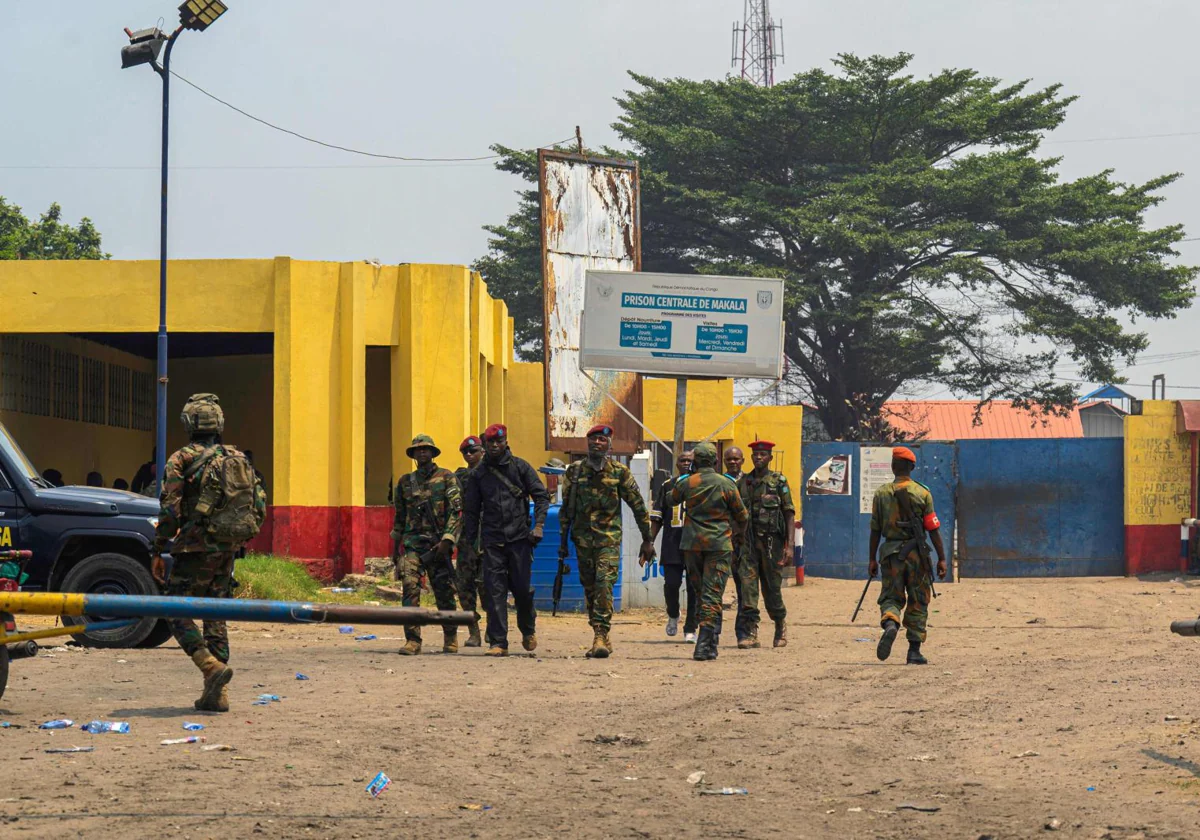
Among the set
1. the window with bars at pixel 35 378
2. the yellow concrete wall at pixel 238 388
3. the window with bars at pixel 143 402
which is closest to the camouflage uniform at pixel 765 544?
the window with bars at pixel 35 378

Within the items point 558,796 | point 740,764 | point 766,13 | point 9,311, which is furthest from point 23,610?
point 766,13

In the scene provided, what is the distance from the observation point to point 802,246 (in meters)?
43.9

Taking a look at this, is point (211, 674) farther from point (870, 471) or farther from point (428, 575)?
point (870, 471)

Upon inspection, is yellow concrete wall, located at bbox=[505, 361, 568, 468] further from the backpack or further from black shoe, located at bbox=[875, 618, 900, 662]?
the backpack

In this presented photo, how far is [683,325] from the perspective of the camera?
20078 mm

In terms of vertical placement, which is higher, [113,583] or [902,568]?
[902,568]

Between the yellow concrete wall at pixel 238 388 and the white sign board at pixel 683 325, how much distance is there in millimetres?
11974

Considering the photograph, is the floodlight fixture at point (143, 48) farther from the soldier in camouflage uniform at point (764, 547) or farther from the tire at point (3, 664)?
the tire at point (3, 664)

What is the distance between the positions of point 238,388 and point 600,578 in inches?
751

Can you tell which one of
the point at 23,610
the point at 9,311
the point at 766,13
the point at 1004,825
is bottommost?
the point at 1004,825

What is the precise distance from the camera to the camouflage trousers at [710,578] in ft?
42.5

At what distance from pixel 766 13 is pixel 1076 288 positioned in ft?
61.8

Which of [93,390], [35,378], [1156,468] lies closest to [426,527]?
[35,378]

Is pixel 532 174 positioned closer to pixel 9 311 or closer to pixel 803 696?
pixel 9 311
